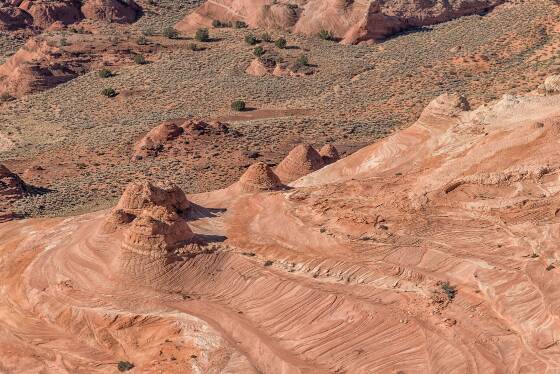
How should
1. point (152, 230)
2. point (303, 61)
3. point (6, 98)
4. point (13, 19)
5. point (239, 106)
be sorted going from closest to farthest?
1. point (152, 230)
2. point (239, 106)
3. point (303, 61)
4. point (6, 98)
5. point (13, 19)

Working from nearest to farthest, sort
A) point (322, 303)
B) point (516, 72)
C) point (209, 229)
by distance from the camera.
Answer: point (322, 303)
point (209, 229)
point (516, 72)

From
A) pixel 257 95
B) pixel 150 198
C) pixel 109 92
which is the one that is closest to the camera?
pixel 150 198

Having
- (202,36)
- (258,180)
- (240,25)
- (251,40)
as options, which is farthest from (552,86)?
(240,25)

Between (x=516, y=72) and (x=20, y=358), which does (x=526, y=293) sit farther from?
(x=516, y=72)

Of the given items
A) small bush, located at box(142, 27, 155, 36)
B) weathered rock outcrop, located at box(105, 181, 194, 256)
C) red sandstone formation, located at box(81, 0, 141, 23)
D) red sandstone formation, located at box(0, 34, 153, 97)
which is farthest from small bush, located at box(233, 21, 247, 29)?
weathered rock outcrop, located at box(105, 181, 194, 256)

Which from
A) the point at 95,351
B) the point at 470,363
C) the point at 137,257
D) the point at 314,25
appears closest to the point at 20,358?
the point at 95,351

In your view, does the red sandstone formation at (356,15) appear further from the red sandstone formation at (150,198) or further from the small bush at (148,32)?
the red sandstone formation at (150,198)

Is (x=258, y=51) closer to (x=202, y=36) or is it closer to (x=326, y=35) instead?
(x=326, y=35)
